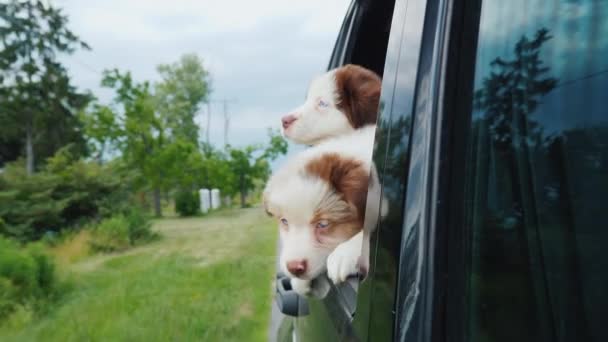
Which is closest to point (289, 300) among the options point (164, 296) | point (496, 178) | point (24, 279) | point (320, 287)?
point (320, 287)

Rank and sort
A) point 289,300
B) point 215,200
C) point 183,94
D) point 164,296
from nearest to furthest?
point 289,300 → point 164,296 → point 215,200 → point 183,94

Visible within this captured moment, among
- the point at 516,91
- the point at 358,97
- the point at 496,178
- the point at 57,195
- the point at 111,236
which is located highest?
the point at 358,97

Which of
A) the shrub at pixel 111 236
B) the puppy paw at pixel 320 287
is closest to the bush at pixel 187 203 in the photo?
the shrub at pixel 111 236

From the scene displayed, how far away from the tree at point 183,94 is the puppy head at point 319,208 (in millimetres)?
24753

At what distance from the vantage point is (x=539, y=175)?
750 mm

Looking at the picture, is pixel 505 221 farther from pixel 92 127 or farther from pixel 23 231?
pixel 92 127

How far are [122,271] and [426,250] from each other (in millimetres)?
9468

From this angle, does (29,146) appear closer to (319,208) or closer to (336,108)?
(336,108)

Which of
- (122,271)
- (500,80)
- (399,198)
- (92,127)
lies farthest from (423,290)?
(92,127)

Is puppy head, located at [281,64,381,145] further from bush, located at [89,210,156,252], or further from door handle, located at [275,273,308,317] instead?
bush, located at [89,210,156,252]

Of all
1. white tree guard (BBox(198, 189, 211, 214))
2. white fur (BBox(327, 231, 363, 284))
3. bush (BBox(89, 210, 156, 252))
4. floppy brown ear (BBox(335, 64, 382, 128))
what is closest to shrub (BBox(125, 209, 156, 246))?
bush (BBox(89, 210, 156, 252))

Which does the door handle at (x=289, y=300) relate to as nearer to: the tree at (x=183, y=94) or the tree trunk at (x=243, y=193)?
the tree trunk at (x=243, y=193)

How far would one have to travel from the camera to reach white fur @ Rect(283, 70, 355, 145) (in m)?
1.58

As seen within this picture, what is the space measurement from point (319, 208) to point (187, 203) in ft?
65.4
